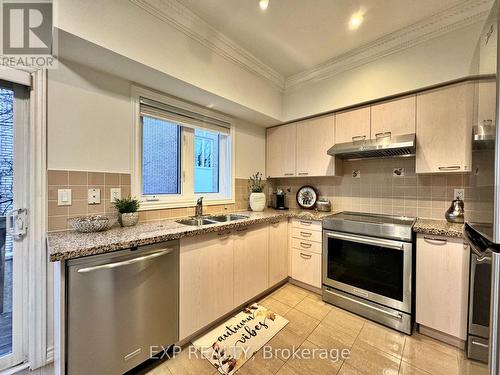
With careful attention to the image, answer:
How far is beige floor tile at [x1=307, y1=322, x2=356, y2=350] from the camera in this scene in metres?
1.67

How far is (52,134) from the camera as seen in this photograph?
148cm

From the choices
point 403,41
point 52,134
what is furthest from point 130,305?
point 403,41

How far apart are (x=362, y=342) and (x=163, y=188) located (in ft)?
7.28

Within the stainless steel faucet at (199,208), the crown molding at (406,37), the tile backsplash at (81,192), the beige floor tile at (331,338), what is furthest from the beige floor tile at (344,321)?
the crown molding at (406,37)

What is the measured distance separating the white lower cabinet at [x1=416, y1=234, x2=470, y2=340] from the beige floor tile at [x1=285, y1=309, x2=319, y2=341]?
0.87 metres

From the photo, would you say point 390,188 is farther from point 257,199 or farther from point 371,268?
point 257,199

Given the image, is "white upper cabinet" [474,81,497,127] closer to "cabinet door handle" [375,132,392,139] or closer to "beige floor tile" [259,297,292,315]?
"cabinet door handle" [375,132,392,139]

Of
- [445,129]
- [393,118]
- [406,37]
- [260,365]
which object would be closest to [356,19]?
[406,37]

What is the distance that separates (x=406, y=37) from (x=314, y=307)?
2.74 m

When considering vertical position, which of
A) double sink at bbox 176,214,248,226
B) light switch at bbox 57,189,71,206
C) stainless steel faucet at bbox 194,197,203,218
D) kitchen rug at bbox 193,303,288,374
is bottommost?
kitchen rug at bbox 193,303,288,374

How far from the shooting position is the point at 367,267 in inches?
79.1

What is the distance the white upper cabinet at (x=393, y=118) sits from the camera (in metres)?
2.03

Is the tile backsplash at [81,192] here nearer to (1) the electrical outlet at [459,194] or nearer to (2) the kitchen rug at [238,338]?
(2) the kitchen rug at [238,338]

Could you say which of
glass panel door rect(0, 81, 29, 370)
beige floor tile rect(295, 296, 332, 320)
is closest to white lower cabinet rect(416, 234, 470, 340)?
beige floor tile rect(295, 296, 332, 320)
